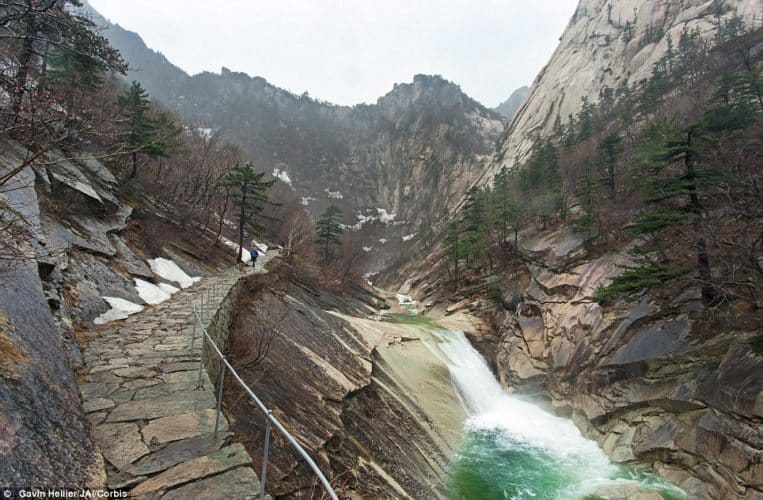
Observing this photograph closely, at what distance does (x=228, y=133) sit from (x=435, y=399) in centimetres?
15649

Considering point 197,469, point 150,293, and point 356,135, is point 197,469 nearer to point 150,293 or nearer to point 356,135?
point 150,293

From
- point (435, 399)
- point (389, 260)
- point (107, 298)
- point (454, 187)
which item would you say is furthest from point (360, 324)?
point (454, 187)

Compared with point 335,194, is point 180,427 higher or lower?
lower

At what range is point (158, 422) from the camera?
163 inches

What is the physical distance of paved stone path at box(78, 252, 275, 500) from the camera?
125 inches

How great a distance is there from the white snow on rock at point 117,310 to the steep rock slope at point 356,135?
95913 mm

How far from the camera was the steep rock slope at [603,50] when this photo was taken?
61625 millimetres

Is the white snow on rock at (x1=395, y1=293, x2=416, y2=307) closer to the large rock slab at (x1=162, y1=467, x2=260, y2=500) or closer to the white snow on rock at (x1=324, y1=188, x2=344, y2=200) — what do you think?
the large rock slab at (x1=162, y1=467, x2=260, y2=500)

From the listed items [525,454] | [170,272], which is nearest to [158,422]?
[170,272]

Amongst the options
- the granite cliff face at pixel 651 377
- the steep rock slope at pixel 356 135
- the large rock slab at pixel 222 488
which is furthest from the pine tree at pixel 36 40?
the steep rock slope at pixel 356 135

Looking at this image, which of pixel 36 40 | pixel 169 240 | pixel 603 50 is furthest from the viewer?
pixel 603 50

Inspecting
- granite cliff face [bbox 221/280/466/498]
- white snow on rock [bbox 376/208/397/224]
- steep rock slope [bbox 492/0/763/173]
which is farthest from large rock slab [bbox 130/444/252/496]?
white snow on rock [bbox 376/208/397/224]

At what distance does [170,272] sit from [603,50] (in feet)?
303

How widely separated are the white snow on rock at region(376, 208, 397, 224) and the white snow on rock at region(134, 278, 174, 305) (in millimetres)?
114017
